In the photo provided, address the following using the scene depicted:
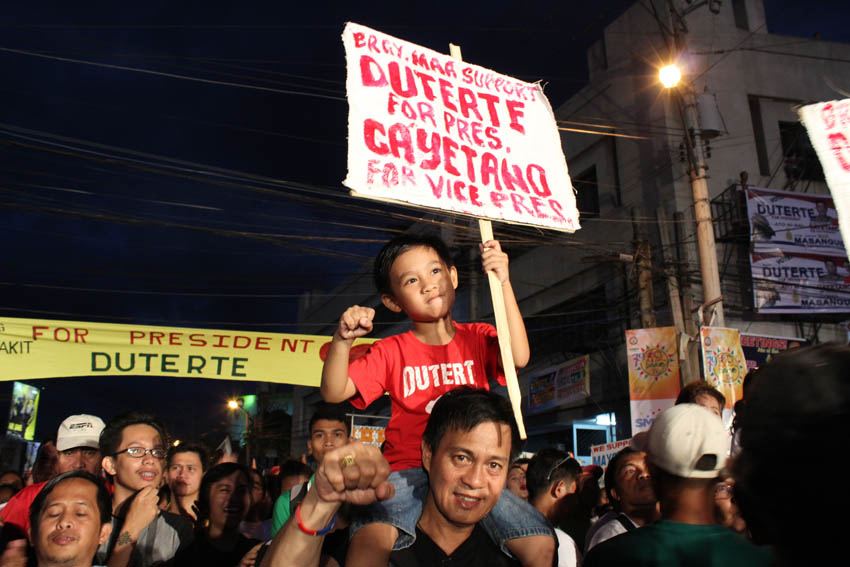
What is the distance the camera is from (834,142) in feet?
13.9

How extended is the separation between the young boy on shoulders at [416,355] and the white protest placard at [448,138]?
34 cm

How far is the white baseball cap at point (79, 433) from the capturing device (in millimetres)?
4867

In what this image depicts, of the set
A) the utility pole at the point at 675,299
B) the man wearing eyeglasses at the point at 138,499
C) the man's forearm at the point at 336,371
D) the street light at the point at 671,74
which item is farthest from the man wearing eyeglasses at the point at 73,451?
the street light at the point at 671,74

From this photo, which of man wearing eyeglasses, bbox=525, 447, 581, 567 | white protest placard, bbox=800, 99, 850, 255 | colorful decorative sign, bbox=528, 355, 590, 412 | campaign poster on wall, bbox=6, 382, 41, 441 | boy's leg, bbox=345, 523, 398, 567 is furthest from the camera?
campaign poster on wall, bbox=6, 382, 41, 441

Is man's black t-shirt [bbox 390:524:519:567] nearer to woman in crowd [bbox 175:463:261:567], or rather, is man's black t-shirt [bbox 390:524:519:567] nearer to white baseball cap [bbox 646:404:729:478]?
white baseball cap [bbox 646:404:729:478]

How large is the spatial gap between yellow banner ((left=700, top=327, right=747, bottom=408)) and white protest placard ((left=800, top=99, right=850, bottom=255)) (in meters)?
7.45

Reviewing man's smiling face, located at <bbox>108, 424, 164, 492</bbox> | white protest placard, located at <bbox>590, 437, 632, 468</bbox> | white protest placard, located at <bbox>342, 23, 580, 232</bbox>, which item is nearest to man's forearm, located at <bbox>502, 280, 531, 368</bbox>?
white protest placard, located at <bbox>342, 23, 580, 232</bbox>

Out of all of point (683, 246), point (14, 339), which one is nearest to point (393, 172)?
point (14, 339)

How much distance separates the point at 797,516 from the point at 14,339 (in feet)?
38.3

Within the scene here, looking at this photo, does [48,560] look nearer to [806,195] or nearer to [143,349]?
[143,349]

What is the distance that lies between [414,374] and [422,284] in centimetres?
43

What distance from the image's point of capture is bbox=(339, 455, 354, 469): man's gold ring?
184 centimetres

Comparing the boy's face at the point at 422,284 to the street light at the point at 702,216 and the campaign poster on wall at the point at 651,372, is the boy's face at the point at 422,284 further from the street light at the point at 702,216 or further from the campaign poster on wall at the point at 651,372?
the campaign poster on wall at the point at 651,372

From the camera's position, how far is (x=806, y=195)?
16.2 metres
